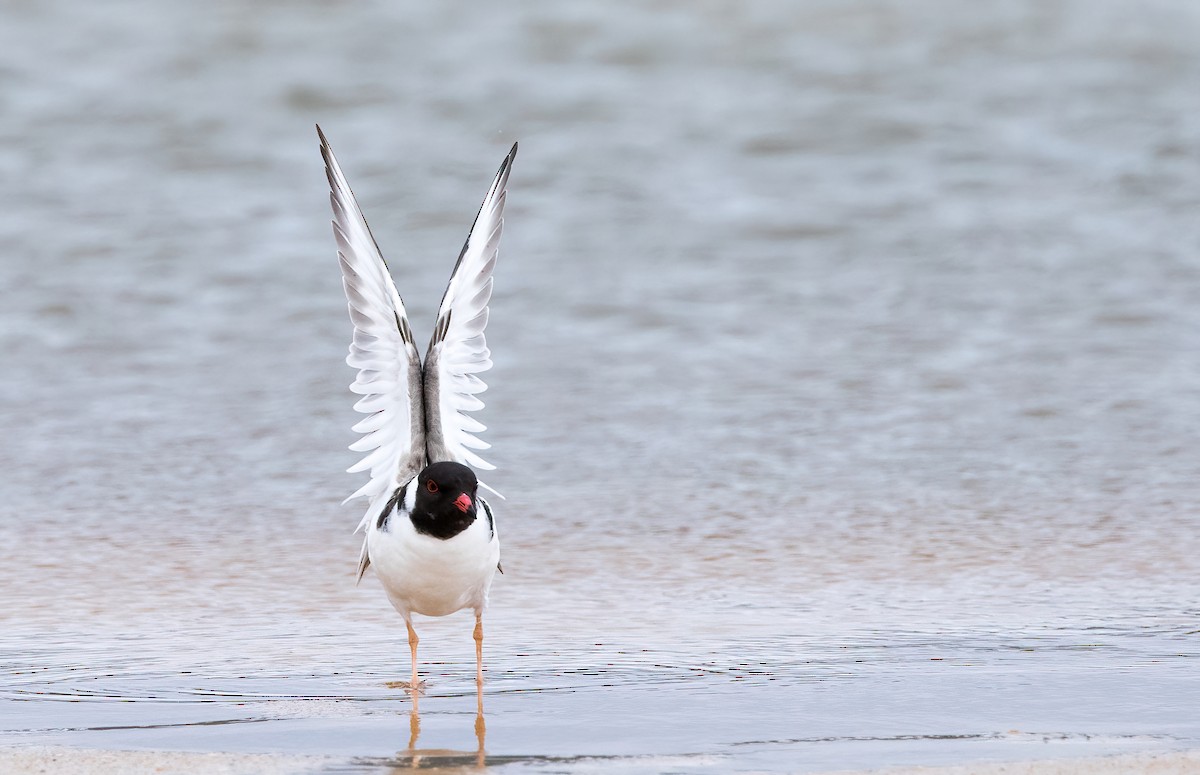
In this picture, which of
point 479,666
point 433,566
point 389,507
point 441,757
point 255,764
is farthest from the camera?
point 389,507

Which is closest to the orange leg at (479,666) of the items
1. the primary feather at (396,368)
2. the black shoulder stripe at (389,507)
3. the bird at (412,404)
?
the bird at (412,404)

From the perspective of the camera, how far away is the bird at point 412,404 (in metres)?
4.78

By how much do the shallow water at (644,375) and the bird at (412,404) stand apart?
0.29 metres

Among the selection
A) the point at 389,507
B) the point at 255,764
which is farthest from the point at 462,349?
the point at 255,764

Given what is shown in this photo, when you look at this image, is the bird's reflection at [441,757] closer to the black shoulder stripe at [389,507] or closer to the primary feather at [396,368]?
the black shoulder stripe at [389,507]

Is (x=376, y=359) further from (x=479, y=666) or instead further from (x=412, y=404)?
(x=479, y=666)

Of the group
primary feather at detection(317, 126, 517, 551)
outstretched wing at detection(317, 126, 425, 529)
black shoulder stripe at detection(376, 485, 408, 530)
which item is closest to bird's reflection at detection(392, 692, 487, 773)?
black shoulder stripe at detection(376, 485, 408, 530)

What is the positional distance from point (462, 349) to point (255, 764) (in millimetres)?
1941

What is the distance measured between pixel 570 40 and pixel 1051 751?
10575 mm

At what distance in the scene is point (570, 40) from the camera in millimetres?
13695

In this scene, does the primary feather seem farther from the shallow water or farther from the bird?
the shallow water

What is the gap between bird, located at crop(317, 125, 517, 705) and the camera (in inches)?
188

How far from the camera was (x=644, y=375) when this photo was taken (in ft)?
28.2

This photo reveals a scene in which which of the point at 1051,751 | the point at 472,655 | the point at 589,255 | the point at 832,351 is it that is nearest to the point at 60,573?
the point at 472,655
